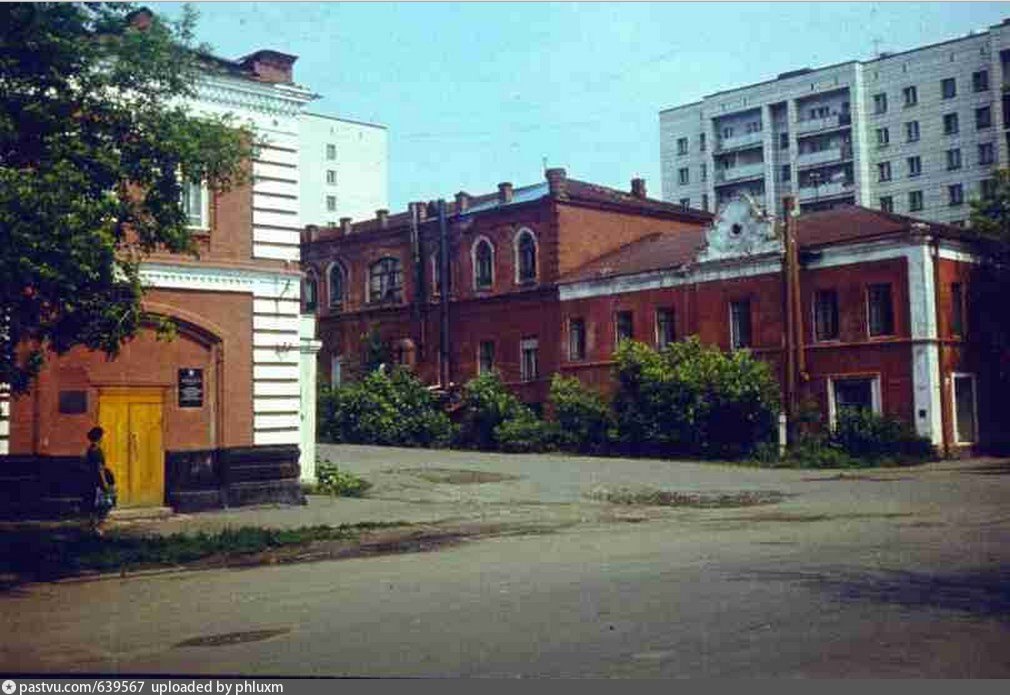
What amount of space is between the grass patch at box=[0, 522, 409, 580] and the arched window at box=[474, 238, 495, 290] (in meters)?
28.3

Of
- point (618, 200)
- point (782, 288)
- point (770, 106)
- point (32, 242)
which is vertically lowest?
point (32, 242)

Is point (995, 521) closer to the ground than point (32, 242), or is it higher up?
closer to the ground

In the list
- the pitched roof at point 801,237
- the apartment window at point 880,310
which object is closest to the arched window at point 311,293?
the pitched roof at point 801,237

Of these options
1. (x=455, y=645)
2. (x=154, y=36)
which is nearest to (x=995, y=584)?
(x=455, y=645)

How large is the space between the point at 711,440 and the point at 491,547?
20736 millimetres

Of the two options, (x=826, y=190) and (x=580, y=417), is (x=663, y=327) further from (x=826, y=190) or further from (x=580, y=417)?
(x=826, y=190)

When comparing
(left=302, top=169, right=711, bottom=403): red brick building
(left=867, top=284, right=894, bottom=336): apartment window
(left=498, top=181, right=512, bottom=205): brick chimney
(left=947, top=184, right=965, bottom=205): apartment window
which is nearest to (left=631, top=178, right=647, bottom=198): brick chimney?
(left=302, top=169, right=711, bottom=403): red brick building

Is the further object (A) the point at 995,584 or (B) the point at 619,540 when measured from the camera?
(B) the point at 619,540

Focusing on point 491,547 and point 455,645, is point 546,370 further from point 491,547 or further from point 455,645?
point 455,645

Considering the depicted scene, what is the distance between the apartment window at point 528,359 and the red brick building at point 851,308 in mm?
4052

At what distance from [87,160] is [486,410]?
30.0 metres

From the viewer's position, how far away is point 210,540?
575 inches

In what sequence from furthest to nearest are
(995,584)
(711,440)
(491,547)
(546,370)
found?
1. (546,370)
2. (711,440)
3. (491,547)
4. (995,584)

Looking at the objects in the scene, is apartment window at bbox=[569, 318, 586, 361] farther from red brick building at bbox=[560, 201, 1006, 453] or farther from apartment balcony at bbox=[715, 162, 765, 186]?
apartment balcony at bbox=[715, 162, 765, 186]
